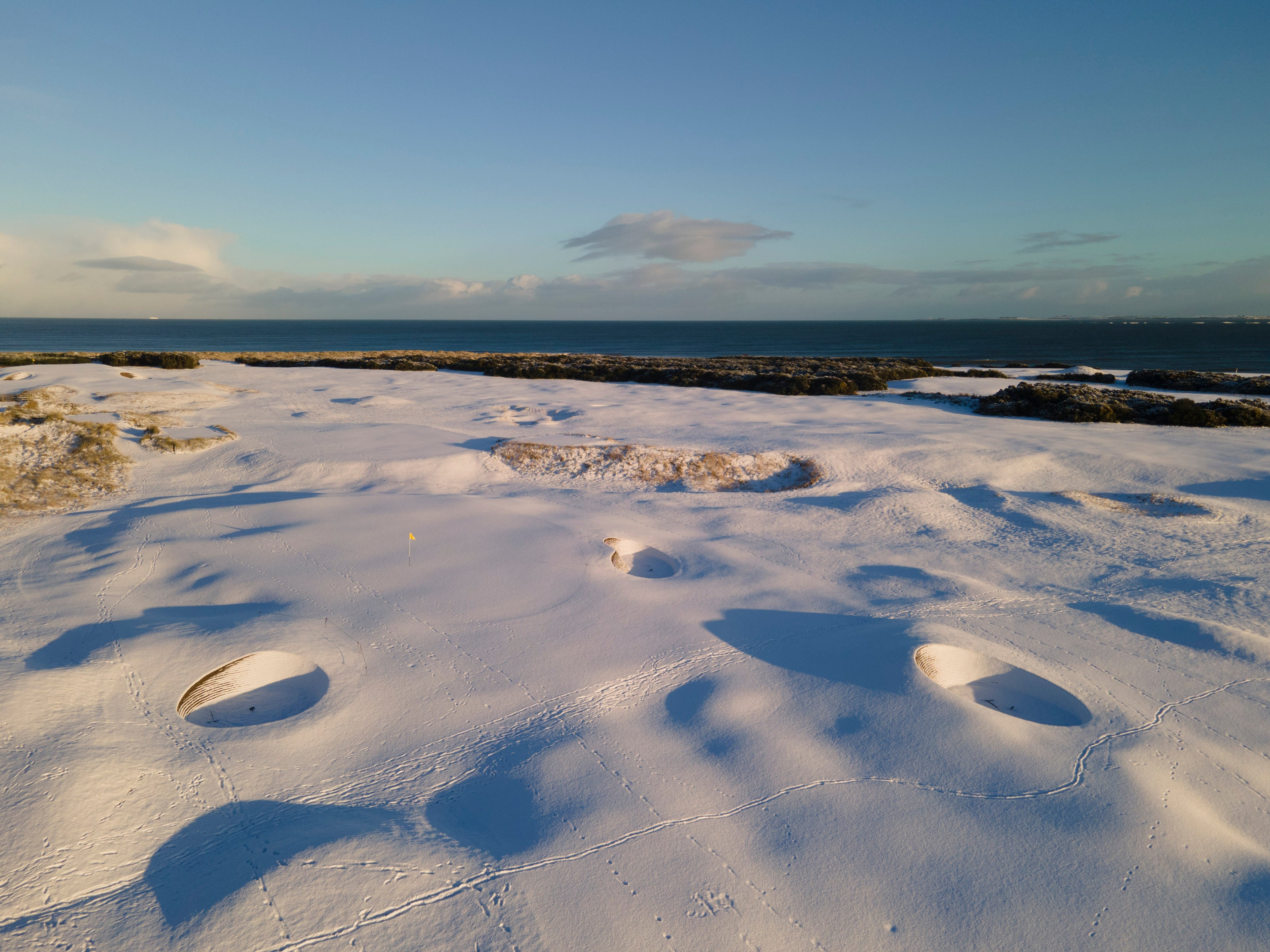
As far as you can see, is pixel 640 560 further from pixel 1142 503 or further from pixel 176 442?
pixel 176 442

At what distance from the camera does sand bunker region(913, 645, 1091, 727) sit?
616 centimetres

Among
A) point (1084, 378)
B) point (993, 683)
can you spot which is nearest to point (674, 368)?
point (1084, 378)

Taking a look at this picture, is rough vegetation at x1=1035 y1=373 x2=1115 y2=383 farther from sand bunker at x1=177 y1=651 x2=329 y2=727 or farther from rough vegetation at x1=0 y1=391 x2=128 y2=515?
rough vegetation at x1=0 y1=391 x2=128 y2=515

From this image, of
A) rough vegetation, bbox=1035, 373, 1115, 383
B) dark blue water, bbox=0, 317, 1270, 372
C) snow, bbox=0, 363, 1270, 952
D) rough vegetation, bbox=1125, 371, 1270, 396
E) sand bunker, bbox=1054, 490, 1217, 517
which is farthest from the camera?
dark blue water, bbox=0, 317, 1270, 372

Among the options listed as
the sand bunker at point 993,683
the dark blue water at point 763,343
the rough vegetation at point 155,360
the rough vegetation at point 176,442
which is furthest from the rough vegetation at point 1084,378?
the rough vegetation at point 155,360

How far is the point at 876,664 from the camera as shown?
21.1 feet

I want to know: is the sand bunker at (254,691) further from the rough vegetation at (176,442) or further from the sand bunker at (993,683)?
the rough vegetation at (176,442)

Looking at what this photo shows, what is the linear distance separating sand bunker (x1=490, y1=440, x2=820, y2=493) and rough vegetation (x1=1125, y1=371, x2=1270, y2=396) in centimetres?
2476

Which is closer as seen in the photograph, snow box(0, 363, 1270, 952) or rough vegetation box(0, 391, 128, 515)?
snow box(0, 363, 1270, 952)

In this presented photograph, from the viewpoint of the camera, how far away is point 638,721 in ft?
18.5

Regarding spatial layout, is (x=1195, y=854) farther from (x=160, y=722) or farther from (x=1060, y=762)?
(x=160, y=722)

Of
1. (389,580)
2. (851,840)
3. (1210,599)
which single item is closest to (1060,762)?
(851,840)

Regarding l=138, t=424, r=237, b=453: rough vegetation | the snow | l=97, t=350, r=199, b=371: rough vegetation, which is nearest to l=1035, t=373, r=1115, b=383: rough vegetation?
the snow

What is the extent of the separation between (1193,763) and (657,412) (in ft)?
49.8
